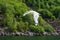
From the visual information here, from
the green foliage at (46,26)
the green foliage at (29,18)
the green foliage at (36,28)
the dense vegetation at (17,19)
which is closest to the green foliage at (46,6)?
the dense vegetation at (17,19)

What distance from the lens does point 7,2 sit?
2877 cm

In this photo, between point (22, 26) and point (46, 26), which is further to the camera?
point (46, 26)

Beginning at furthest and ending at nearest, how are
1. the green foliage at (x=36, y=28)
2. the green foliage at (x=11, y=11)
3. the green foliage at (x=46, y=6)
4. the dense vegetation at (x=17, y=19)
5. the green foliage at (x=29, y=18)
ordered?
the green foliage at (x=46, y=6) < the green foliage at (x=29, y=18) < the green foliage at (x=36, y=28) < the dense vegetation at (x=17, y=19) < the green foliage at (x=11, y=11)

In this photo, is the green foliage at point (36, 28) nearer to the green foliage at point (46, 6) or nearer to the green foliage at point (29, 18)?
the green foliage at point (29, 18)

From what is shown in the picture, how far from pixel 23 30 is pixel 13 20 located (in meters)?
1.13

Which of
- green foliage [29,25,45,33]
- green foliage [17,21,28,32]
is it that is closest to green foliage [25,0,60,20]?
green foliage [29,25,45,33]

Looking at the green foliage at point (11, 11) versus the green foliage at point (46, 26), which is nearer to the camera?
the green foliage at point (11, 11)

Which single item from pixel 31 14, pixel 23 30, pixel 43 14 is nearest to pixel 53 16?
pixel 43 14

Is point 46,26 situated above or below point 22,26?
below

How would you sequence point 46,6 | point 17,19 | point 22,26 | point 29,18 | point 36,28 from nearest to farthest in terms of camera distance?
point 22,26 < point 36,28 < point 29,18 < point 17,19 < point 46,6

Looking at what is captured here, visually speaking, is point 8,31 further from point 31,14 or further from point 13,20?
point 31,14

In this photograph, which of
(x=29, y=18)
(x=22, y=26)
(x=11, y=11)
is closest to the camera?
(x=22, y=26)

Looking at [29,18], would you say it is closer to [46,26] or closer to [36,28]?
[36,28]

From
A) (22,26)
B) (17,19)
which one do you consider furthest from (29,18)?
(22,26)
